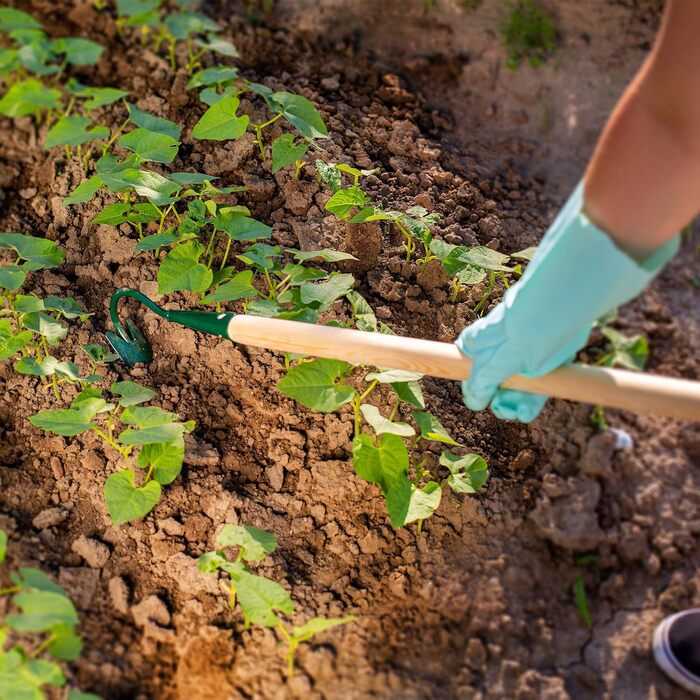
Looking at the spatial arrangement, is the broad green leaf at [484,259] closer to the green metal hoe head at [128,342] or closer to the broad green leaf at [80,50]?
the green metal hoe head at [128,342]

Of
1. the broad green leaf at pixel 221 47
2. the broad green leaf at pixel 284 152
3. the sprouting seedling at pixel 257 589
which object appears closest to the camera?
the sprouting seedling at pixel 257 589

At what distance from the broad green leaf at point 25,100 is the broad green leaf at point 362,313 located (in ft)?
3.90

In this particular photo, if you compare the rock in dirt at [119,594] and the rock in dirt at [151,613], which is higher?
the rock in dirt at [151,613]

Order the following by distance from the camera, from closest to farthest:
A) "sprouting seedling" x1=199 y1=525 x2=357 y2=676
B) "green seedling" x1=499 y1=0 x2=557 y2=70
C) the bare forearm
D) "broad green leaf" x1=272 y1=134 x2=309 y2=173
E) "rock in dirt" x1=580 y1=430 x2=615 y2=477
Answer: the bare forearm < "sprouting seedling" x1=199 y1=525 x2=357 y2=676 < "rock in dirt" x1=580 y1=430 x2=615 y2=477 < "broad green leaf" x1=272 y1=134 x2=309 y2=173 < "green seedling" x1=499 y1=0 x2=557 y2=70

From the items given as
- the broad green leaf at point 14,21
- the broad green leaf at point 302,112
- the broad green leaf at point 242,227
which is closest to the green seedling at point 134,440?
the broad green leaf at point 242,227

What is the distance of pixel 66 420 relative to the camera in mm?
1683

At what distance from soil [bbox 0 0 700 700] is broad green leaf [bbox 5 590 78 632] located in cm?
13

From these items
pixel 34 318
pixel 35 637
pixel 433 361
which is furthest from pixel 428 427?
pixel 34 318

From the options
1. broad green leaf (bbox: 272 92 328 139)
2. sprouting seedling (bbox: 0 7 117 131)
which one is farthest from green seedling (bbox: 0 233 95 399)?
broad green leaf (bbox: 272 92 328 139)

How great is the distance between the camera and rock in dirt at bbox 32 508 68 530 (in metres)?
1.73

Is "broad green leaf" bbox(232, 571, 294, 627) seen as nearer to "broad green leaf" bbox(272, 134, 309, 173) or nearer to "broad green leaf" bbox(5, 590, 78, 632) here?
"broad green leaf" bbox(5, 590, 78, 632)

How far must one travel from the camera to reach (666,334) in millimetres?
2152

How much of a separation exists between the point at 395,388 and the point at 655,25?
200cm

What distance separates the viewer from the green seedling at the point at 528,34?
2805 millimetres
